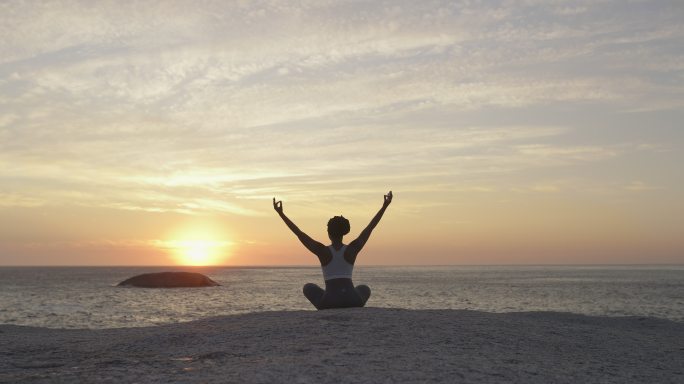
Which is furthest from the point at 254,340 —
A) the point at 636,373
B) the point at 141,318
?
the point at 141,318

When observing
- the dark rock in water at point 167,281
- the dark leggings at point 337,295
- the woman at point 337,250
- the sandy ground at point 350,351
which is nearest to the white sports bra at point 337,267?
the woman at point 337,250

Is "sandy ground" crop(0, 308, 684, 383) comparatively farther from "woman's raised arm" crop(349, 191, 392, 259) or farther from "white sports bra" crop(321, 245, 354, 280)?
"woman's raised arm" crop(349, 191, 392, 259)

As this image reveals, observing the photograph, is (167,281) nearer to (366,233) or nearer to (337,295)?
(337,295)

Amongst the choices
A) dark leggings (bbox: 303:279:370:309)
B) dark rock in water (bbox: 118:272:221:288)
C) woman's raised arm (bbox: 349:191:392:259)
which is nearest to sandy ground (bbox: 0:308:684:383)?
dark leggings (bbox: 303:279:370:309)

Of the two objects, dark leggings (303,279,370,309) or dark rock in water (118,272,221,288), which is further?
dark rock in water (118,272,221,288)

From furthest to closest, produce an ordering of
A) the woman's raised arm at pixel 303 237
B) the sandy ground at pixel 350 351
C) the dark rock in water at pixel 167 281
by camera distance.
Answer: the dark rock in water at pixel 167 281, the woman's raised arm at pixel 303 237, the sandy ground at pixel 350 351

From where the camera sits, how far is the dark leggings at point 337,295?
12.6 meters

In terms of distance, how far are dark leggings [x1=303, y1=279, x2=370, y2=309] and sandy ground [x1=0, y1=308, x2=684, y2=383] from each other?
1.79ft

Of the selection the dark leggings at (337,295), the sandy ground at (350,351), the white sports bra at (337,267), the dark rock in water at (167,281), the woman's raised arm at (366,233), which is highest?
the woman's raised arm at (366,233)

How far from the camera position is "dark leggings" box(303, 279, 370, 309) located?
41.5ft

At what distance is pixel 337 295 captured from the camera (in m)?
12.7

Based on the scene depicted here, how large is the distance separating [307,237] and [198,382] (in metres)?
5.21

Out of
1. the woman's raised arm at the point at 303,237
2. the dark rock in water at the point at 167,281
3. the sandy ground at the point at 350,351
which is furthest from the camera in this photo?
the dark rock in water at the point at 167,281

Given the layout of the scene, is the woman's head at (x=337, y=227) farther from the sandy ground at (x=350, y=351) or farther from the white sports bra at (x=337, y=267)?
the sandy ground at (x=350, y=351)
